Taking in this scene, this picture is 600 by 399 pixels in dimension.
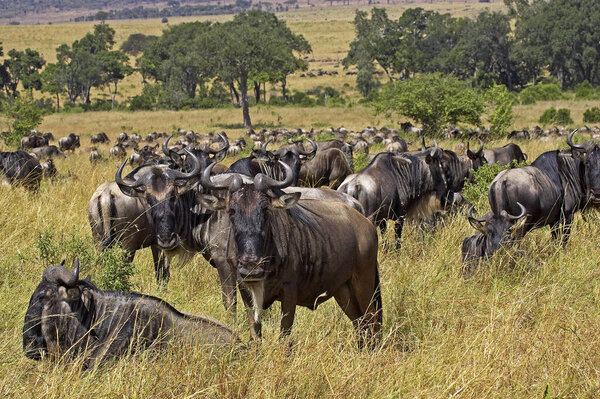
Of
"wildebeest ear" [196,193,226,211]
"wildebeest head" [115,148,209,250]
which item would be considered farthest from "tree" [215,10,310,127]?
"wildebeest ear" [196,193,226,211]

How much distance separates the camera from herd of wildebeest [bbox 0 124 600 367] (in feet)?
13.4

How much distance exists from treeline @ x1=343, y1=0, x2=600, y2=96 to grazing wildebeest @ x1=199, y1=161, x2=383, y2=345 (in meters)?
63.6

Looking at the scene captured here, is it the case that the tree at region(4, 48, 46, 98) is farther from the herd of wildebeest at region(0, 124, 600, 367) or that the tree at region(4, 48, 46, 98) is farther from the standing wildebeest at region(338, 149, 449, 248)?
the standing wildebeest at region(338, 149, 449, 248)

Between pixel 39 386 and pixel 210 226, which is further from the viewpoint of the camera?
pixel 210 226

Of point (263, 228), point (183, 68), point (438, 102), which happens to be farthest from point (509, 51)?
point (263, 228)

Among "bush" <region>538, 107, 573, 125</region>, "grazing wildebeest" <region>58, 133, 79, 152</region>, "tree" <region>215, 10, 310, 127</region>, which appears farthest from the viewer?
"tree" <region>215, 10, 310, 127</region>

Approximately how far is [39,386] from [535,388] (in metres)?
2.84

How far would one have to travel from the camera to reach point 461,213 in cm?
935

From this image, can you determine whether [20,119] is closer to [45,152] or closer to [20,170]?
A: [45,152]

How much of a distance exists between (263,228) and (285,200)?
0.29 metres

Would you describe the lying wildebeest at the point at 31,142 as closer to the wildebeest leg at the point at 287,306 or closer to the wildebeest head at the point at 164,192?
the wildebeest head at the point at 164,192

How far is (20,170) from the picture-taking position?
11.0 m

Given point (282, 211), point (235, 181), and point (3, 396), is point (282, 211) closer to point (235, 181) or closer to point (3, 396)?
point (235, 181)

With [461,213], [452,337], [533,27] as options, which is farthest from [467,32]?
[452,337]
